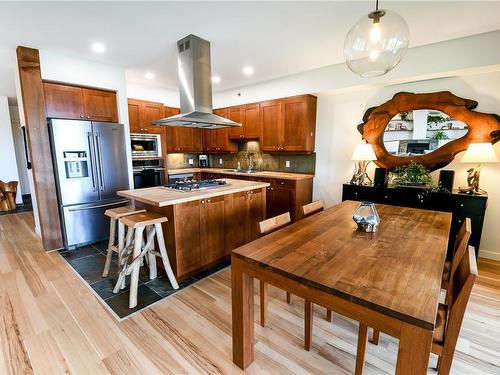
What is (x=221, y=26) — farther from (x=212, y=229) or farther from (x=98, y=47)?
(x=212, y=229)

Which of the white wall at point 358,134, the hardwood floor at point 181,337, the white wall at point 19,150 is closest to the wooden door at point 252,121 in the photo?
the white wall at point 358,134

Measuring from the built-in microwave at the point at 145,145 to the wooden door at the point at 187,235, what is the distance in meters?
2.48

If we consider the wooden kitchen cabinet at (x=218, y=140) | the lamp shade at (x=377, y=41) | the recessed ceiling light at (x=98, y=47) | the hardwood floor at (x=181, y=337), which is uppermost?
the recessed ceiling light at (x=98, y=47)

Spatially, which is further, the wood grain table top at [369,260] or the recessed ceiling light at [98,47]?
the recessed ceiling light at [98,47]

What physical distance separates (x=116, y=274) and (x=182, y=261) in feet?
2.77

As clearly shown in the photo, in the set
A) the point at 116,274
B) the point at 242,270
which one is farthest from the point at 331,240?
the point at 116,274

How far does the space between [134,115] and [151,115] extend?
0.33 meters

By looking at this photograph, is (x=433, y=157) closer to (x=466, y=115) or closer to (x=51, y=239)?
(x=466, y=115)

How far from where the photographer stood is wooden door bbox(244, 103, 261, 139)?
4766 millimetres

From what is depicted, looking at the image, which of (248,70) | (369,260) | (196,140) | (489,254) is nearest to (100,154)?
(196,140)

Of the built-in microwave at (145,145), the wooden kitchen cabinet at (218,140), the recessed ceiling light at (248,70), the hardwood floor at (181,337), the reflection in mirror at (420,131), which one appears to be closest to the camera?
the hardwood floor at (181,337)

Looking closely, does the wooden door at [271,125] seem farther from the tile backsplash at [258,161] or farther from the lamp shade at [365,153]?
the lamp shade at [365,153]

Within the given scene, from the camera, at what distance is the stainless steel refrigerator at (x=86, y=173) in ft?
10.6

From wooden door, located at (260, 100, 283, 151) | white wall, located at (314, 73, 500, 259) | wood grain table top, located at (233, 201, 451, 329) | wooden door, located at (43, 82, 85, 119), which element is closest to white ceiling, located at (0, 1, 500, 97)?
wooden door, located at (43, 82, 85, 119)
